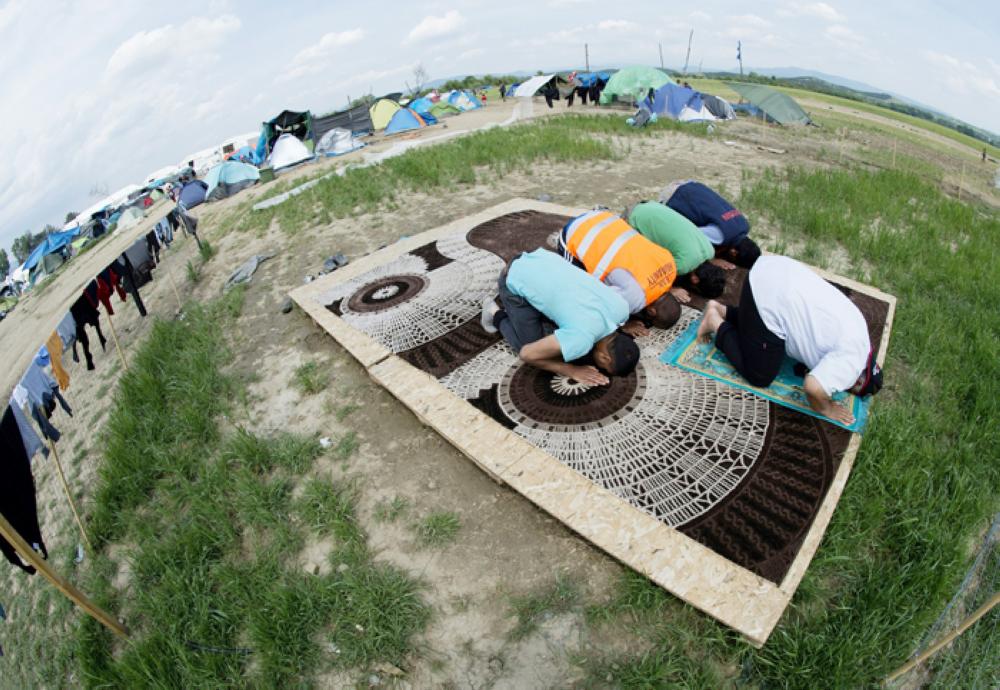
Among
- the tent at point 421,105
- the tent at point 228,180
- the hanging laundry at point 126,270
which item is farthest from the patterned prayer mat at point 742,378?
the tent at point 421,105

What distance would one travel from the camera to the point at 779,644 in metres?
1.78

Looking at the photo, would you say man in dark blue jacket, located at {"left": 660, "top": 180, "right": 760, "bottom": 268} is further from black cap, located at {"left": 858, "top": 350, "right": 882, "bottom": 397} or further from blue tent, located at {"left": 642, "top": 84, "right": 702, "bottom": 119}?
blue tent, located at {"left": 642, "top": 84, "right": 702, "bottom": 119}

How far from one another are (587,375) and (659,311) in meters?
0.88

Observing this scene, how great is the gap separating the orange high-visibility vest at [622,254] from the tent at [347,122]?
64.9 ft

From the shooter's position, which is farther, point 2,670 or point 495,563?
point 2,670

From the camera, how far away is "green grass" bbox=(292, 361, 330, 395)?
3.45m

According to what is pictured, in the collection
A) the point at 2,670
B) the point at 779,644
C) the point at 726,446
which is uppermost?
the point at 726,446

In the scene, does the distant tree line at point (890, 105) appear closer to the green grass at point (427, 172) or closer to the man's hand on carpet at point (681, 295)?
the green grass at point (427, 172)

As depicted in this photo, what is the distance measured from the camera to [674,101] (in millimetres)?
18656

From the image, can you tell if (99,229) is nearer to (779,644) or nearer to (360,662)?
(360,662)

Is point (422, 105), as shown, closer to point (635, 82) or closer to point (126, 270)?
point (635, 82)

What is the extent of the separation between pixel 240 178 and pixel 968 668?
739 inches

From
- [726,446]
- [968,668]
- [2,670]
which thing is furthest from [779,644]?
[2,670]

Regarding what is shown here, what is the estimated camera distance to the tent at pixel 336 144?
1873cm
